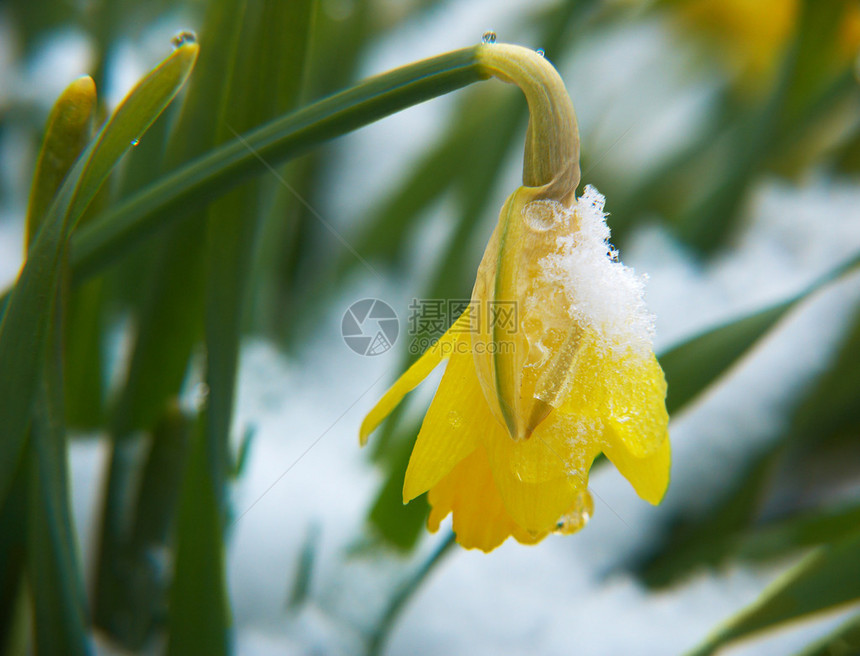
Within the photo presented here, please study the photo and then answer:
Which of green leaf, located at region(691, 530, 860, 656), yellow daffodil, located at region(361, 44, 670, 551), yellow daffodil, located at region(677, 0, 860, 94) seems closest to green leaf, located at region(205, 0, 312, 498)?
yellow daffodil, located at region(361, 44, 670, 551)

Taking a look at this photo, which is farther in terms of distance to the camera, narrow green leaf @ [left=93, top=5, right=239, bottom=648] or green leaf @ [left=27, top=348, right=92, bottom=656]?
narrow green leaf @ [left=93, top=5, right=239, bottom=648]

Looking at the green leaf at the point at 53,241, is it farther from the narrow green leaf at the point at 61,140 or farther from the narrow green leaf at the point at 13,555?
the narrow green leaf at the point at 13,555

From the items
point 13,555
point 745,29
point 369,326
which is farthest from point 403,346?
point 745,29

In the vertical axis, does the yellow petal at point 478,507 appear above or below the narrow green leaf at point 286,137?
below

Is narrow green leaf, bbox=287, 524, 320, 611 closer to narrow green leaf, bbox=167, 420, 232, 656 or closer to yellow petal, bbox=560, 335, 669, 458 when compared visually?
narrow green leaf, bbox=167, 420, 232, 656

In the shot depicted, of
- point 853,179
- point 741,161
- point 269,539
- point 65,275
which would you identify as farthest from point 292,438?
point 853,179

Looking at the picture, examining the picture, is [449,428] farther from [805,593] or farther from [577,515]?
[805,593]

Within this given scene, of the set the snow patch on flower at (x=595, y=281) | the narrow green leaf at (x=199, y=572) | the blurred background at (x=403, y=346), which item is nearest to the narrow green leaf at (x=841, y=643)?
the blurred background at (x=403, y=346)
